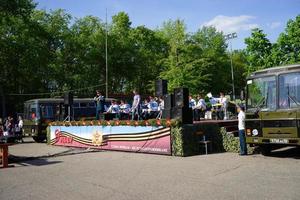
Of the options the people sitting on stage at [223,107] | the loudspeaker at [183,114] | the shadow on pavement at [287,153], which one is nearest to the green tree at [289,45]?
the people sitting on stage at [223,107]

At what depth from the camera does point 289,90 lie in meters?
12.6

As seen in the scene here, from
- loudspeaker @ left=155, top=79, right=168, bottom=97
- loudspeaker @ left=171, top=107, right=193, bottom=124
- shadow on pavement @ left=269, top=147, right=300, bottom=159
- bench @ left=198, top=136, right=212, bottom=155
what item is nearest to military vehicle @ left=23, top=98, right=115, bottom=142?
loudspeaker @ left=155, top=79, right=168, bottom=97

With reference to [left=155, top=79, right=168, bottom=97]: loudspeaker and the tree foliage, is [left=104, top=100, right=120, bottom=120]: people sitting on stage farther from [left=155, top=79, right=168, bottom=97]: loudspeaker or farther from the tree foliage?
the tree foliage

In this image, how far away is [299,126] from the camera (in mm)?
12125

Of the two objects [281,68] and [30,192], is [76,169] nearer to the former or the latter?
[30,192]

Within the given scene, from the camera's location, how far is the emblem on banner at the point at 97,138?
752 inches

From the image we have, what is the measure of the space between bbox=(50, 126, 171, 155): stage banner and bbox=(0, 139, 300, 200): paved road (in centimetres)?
83

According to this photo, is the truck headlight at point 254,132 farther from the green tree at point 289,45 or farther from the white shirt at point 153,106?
the green tree at point 289,45

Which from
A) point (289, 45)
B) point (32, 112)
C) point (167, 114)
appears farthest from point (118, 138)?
point (289, 45)

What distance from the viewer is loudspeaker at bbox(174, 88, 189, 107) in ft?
51.6

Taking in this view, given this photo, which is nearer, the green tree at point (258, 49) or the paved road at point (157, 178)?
the paved road at point (157, 178)

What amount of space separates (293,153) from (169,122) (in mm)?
4636

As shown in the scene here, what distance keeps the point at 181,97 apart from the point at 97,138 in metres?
5.47

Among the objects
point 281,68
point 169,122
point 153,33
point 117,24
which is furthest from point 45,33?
point 281,68
